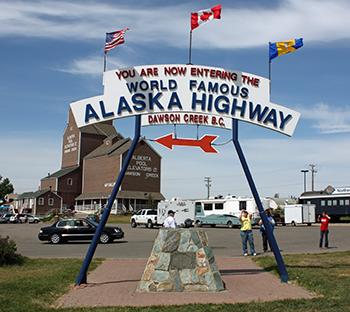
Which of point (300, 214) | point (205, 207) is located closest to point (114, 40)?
point (205, 207)

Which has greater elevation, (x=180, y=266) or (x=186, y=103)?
(x=186, y=103)

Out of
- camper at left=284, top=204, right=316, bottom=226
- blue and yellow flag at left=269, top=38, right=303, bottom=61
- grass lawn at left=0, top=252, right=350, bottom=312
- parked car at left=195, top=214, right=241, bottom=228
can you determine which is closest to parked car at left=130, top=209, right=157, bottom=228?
parked car at left=195, top=214, right=241, bottom=228

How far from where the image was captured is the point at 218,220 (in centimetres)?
4722

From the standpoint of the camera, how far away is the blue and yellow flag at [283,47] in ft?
42.2

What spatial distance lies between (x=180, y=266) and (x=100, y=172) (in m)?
76.2

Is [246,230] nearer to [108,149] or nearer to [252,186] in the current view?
[252,186]

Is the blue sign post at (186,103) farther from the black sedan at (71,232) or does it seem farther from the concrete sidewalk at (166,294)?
the black sedan at (71,232)

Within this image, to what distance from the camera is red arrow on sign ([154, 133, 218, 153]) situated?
1195 centimetres

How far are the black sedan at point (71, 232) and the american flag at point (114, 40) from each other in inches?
575

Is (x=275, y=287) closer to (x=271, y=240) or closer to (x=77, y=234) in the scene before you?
(x=271, y=240)

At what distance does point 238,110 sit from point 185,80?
1486 mm

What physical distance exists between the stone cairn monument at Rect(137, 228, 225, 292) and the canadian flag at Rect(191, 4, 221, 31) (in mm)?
5300

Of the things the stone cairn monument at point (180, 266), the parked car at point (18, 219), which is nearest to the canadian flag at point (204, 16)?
the stone cairn monument at point (180, 266)

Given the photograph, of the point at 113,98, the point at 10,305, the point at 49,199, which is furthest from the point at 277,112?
the point at 49,199
